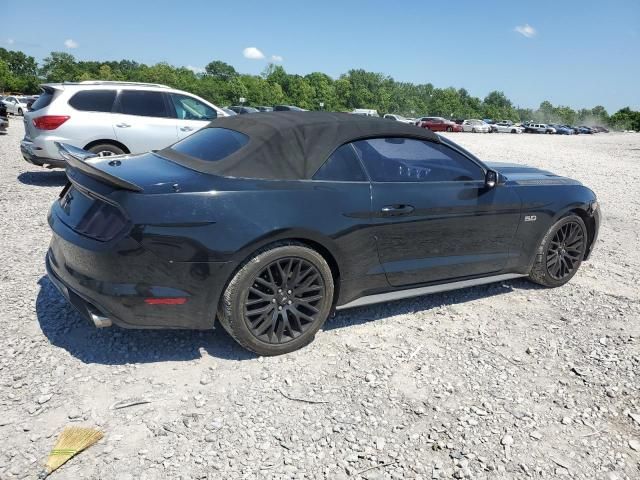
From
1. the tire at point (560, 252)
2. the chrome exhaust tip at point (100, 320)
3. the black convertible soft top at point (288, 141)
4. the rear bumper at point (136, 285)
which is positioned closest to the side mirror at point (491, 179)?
the black convertible soft top at point (288, 141)

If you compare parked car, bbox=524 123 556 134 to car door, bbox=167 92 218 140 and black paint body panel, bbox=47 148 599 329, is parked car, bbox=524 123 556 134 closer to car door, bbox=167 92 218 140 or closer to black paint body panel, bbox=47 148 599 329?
car door, bbox=167 92 218 140

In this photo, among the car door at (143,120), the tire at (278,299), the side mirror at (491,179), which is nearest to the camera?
the tire at (278,299)

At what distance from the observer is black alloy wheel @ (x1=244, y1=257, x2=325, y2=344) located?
301 centimetres

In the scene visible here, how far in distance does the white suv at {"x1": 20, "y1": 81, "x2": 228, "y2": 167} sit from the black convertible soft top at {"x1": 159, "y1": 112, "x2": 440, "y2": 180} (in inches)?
193

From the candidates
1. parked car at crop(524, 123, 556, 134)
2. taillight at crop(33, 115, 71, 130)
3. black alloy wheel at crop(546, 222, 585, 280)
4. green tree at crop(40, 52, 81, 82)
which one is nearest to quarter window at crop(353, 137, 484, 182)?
black alloy wheel at crop(546, 222, 585, 280)

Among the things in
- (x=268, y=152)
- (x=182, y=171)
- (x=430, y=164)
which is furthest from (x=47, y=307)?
(x=430, y=164)

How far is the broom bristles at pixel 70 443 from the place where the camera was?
220 centimetres

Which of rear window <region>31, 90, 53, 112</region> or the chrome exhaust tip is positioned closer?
the chrome exhaust tip

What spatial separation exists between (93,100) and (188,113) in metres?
1.58

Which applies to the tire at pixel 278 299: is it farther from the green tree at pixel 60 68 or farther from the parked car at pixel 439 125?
the green tree at pixel 60 68

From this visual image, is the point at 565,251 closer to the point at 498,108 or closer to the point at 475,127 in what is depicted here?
the point at 475,127

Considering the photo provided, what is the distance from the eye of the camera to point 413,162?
3.79 meters

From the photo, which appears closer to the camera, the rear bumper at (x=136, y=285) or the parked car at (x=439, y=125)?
the rear bumper at (x=136, y=285)

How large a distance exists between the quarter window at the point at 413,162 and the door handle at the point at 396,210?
0.71 feet
